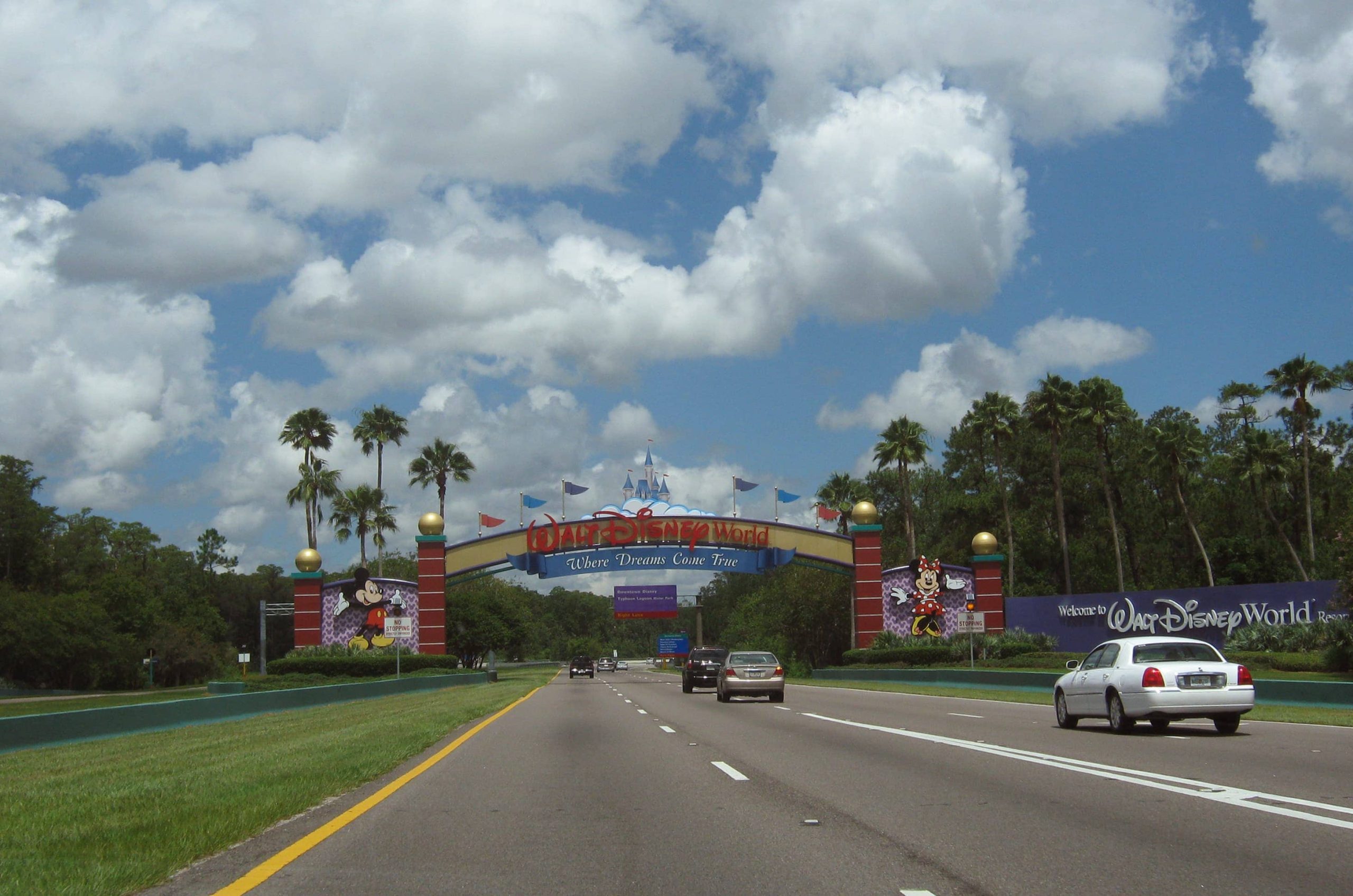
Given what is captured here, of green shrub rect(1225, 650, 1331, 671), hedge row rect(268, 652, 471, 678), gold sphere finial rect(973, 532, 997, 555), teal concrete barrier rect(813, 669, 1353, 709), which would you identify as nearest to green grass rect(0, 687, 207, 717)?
hedge row rect(268, 652, 471, 678)

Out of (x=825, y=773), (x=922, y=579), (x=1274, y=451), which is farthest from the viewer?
(x=1274, y=451)

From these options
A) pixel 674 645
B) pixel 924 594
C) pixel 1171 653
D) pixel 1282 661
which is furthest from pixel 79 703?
pixel 674 645

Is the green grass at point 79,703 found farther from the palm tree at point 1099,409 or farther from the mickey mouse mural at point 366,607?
the palm tree at point 1099,409

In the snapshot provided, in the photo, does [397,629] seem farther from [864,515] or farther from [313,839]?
[313,839]

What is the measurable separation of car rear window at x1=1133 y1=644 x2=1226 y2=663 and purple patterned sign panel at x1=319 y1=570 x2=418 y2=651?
150ft

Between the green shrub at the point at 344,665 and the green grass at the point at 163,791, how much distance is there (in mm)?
32531

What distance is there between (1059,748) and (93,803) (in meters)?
11.3

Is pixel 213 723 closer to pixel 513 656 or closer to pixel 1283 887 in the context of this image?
pixel 1283 887

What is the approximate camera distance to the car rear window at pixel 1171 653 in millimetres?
18062

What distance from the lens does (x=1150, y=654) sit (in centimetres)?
1822

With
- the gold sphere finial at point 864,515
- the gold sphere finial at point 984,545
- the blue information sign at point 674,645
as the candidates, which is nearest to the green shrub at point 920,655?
the gold sphere finial at point 984,545

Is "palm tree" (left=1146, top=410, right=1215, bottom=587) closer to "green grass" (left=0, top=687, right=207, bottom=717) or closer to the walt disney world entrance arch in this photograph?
the walt disney world entrance arch

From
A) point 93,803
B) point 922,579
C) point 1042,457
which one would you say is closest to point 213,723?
point 93,803

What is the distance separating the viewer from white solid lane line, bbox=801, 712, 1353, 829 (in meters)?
9.82
